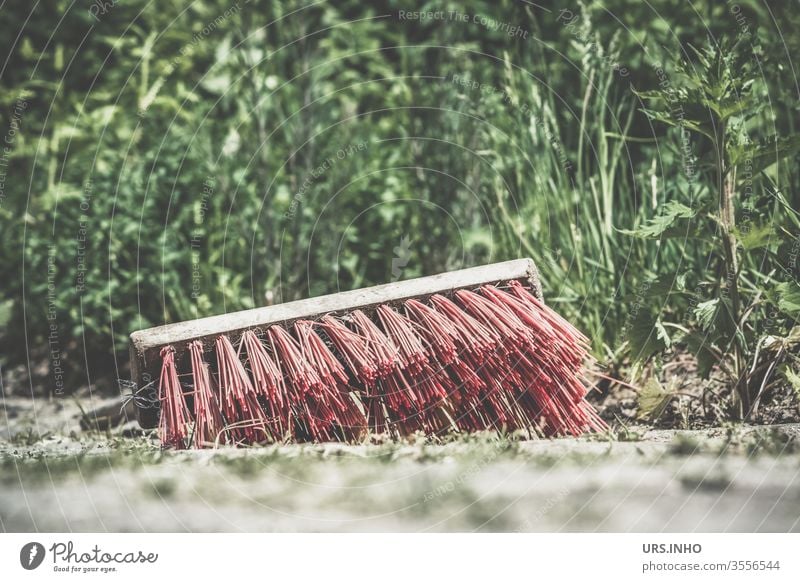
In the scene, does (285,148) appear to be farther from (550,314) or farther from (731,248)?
(731,248)

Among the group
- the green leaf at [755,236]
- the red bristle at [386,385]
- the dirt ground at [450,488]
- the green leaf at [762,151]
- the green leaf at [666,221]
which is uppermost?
the green leaf at [762,151]

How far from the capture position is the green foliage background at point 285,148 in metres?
3.39

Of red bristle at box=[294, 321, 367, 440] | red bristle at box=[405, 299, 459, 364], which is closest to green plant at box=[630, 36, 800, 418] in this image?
red bristle at box=[405, 299, 459, 364]

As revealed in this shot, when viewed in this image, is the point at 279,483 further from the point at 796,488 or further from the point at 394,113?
Result: the point at 394,113

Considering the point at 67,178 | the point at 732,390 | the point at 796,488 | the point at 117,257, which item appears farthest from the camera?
the point at 67,178

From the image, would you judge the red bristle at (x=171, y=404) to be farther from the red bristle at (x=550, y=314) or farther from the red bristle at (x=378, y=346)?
the red bristle at (x=550, y=314)

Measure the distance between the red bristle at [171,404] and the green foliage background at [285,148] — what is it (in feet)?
4.05

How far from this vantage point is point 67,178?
391 cm

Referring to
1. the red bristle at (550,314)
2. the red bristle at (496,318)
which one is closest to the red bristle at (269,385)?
the red bristle at (496,318)

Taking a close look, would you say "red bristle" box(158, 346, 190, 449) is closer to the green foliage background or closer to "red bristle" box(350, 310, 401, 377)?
"red bristle" box(350, 310, 401, 377)
